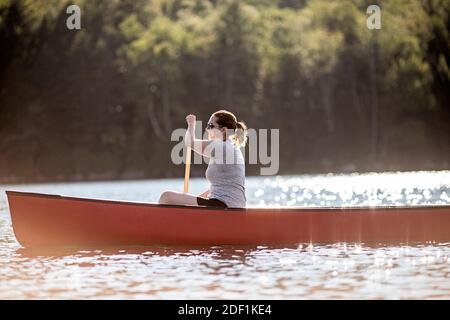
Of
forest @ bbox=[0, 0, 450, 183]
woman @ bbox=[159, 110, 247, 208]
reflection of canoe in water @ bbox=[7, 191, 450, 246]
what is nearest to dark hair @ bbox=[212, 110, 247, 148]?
woman @ bbox=[159, 110, 247, 208]

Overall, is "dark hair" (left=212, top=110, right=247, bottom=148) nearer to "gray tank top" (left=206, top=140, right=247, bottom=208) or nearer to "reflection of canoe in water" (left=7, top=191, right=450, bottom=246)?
"gray tank top" (left=206, top=140, right=247, bottom=208)

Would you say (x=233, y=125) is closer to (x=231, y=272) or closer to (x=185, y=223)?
(x=185, y=223)

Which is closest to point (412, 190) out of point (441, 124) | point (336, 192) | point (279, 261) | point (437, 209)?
point (336, 192)

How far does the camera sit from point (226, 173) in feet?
33.7

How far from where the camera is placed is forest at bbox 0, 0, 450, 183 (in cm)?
4547

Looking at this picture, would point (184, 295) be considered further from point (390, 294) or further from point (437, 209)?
point (437, 209)

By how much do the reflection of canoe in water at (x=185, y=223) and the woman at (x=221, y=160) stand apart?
0.13 m

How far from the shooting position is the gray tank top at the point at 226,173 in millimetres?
10109

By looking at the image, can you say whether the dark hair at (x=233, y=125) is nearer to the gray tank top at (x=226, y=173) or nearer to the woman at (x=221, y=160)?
the woman at (x=221, y=160)

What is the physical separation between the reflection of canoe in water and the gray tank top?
0.51 ft

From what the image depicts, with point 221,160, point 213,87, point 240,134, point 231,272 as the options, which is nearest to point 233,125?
point 240,134

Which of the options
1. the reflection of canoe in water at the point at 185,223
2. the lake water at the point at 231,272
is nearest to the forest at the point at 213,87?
the reflection of canoe in water at the point at 185,223

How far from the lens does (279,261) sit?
9703mm

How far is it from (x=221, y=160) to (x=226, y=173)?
17cm
